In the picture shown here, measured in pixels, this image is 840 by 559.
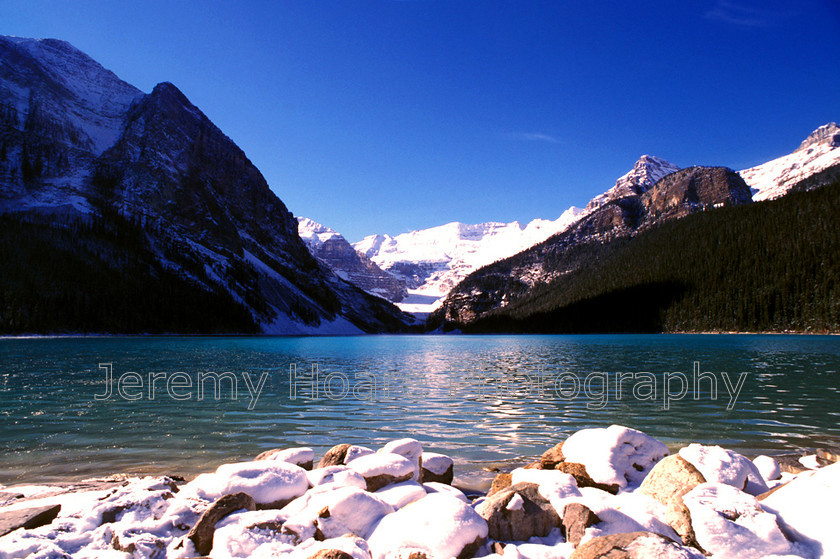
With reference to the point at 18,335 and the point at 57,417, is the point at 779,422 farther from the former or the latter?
the point at 18,335

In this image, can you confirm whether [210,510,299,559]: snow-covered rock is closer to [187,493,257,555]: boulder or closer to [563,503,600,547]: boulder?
[187,493,257,555]: boulder

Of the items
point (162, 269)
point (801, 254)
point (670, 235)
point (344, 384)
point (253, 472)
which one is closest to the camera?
point (253, 472)

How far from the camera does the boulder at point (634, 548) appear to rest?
15.1ft

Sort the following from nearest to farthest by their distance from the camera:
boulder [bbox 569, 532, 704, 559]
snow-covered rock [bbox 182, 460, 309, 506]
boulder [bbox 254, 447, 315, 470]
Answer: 1. boulder [bbox 569, 532, 704, 559]
2. snow-covered rock [bbox 182, 460, 309, 506]
3. boulder [bbox 254, 447, 315, 470]

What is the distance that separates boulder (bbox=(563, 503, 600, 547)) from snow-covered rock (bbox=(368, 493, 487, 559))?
1.18 metres

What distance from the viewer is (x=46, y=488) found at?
9.07m

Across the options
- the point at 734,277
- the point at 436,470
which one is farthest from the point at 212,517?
the point at 734,277

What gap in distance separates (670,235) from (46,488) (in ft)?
696

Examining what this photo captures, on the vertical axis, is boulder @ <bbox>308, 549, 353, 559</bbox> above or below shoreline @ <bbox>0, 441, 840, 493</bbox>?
above

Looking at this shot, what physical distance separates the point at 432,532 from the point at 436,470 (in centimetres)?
384

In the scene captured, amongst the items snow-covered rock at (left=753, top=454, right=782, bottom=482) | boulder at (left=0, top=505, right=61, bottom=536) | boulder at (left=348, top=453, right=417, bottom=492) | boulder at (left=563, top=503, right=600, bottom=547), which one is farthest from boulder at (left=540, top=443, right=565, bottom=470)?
boulder at (left=0, top=505, right=61, bottom=536)

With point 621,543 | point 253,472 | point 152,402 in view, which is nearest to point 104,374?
point 152,402

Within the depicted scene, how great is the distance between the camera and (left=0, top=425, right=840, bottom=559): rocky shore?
216 inches

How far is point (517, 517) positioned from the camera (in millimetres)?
6379
